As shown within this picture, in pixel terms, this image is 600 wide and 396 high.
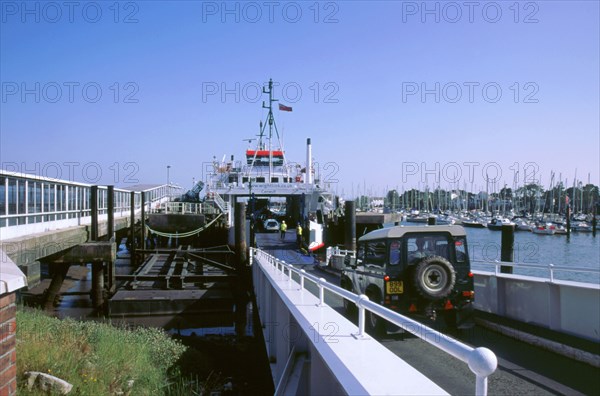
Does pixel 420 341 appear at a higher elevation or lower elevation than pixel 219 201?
lower

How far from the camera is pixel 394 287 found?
29.9ft

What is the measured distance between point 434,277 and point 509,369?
2189 mm

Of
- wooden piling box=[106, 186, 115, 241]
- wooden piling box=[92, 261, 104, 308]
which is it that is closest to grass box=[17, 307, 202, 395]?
wooden piling box=[92, 261, 104, 308]

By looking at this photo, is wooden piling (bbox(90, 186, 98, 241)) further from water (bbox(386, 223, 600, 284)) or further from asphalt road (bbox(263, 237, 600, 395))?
water (bbox(386, 223, 600, 284))

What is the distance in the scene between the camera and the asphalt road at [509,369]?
20.4 feet

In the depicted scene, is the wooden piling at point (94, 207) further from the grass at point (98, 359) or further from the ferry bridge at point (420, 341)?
the grass at point (98, 359)

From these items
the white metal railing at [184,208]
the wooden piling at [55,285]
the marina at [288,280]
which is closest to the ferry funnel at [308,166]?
the marina at [288,280]

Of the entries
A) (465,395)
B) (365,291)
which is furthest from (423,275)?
(465,395)

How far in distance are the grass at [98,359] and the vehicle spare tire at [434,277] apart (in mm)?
4555

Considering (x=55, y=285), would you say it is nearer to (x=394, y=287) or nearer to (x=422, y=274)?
(x=394, y=287)

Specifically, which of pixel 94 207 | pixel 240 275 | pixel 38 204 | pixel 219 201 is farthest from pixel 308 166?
pixel 38 204

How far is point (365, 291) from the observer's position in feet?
33.5

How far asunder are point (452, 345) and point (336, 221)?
33.0m

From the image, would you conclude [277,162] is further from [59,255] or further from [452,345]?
[452,345]
